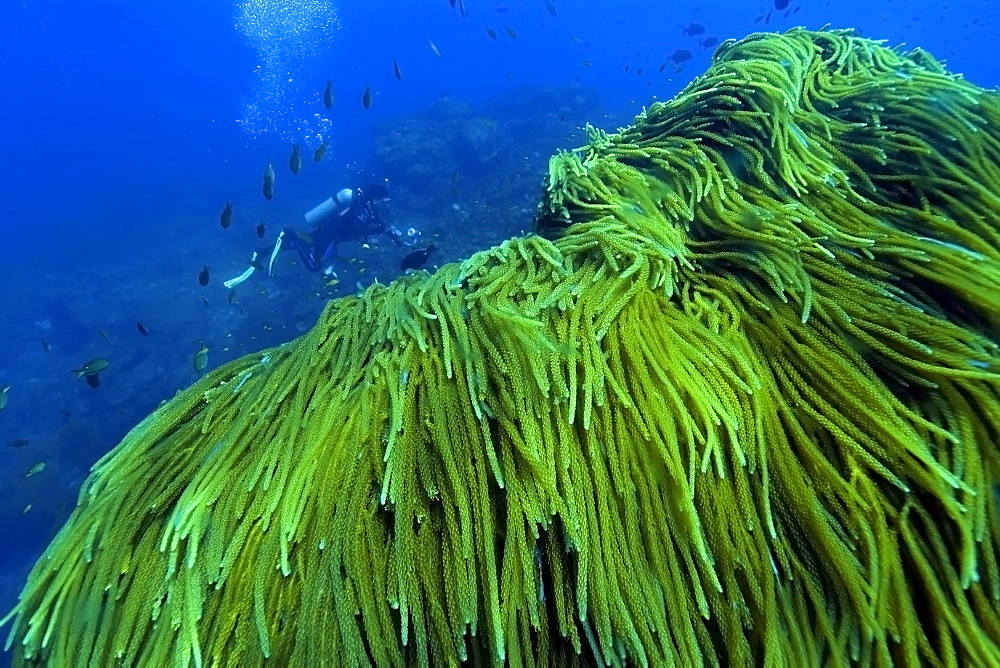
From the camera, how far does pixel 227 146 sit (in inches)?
1930

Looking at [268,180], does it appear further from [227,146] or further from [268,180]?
[227,146]

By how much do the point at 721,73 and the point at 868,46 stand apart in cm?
131

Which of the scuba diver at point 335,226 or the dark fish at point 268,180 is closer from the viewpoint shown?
the dark fish at point 268,180

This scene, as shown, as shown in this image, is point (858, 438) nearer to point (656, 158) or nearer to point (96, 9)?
point (656, 158)

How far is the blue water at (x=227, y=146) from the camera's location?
1487 cm

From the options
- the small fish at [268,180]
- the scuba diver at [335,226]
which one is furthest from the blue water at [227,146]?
the small fish at [268,180]

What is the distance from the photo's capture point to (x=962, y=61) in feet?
203

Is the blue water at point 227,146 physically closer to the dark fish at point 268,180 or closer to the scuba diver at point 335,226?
the scuba diver at point 335,226

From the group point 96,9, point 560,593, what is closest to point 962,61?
point 560,593

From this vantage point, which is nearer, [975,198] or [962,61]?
[975,198]

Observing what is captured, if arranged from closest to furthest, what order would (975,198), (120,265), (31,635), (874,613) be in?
(874,613) → (31,635) → (975,198) → (120,265)

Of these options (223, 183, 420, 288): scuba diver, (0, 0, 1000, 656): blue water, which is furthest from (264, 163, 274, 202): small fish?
(223, 183, 420, 288): scuba diver

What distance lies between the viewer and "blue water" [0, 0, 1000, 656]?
48.8 feet

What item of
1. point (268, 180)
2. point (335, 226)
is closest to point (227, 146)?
point (335, 226)
